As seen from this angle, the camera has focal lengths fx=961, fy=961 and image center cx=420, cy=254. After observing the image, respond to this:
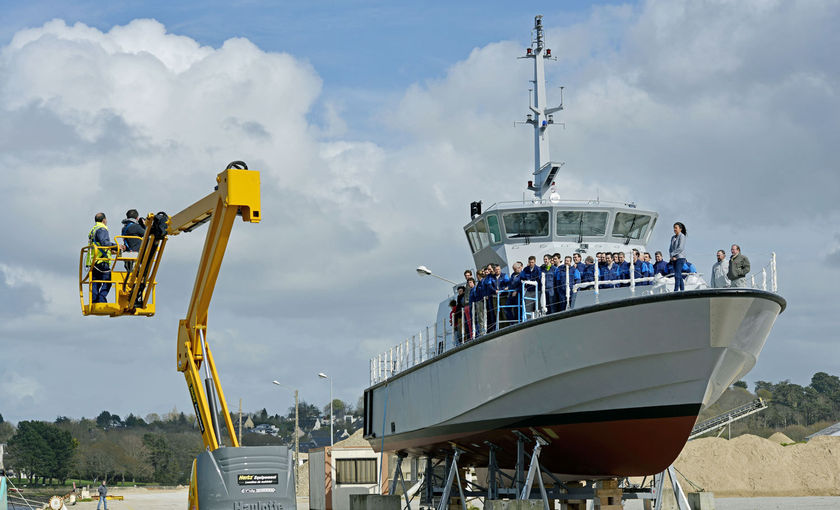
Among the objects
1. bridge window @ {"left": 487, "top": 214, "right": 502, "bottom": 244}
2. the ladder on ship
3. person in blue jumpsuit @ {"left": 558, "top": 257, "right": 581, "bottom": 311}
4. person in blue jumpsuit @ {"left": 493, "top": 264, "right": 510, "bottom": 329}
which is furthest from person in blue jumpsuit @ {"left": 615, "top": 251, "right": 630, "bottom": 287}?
the ladder on ship

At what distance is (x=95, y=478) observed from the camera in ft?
302

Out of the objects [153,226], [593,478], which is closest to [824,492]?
[593,478]

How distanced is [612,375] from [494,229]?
632 cm

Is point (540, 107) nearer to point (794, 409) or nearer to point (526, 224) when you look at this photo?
point (526, 224)

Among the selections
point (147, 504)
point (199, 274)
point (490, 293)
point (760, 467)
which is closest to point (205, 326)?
point (199, 274)

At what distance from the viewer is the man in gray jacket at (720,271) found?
1326cm

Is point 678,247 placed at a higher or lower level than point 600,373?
higher

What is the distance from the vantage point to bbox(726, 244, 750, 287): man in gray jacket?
1315 centimetres

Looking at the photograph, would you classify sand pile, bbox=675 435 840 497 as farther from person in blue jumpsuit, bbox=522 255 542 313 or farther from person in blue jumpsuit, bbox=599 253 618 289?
person in blue jumpsuit, bbox=599 253 618 289

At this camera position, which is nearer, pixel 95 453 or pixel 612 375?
pixel 612 375

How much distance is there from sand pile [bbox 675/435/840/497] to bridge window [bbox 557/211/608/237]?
93.0 feet

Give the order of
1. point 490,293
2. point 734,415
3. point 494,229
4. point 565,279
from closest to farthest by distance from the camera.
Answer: point 565,279 → point 490,293 → point 494,229 → point 734,415

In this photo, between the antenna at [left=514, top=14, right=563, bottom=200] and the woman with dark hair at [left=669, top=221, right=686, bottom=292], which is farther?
the antenna at [left=514, top=14, right=563, bottom=200]

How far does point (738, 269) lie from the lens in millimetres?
13148
